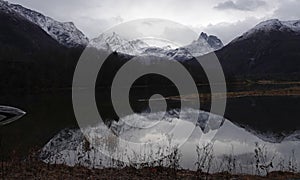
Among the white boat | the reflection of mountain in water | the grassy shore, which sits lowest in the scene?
the grassy shore

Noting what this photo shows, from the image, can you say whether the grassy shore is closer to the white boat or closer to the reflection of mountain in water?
the reflection of mountain in water

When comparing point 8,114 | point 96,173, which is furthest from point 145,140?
point 8,114

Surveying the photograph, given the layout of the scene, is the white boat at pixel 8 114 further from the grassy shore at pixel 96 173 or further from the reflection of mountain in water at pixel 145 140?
the reflection of mountain in water at pixel 145 140

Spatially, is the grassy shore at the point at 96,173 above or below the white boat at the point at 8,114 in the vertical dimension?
below

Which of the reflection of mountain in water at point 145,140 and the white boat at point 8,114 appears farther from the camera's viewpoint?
the reflection of mountain in water at point 145,140

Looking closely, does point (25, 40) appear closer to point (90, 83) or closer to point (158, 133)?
point (90, 83)

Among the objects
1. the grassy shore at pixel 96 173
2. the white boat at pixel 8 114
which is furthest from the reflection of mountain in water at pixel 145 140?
the white boat at pixel 8 114

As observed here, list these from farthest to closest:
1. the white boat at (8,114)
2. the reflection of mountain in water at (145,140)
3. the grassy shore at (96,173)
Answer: the reflection of mountain in water at (145,140) < the grassy shore at (96,173) < the white boat at (8,114)

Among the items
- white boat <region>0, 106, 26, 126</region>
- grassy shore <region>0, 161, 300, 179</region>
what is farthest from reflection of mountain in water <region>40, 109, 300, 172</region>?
white boat <region>0, 106, 26, 126</region>

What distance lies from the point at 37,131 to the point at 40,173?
14023 millimetres

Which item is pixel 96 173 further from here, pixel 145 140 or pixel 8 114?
pixel 8 114

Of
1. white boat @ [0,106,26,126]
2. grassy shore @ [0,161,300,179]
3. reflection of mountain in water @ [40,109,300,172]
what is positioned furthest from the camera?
reflection of mountain in water @ [40,109,300,172]

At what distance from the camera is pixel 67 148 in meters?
19.2

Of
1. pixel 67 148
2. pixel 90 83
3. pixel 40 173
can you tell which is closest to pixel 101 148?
pixel 67 148
